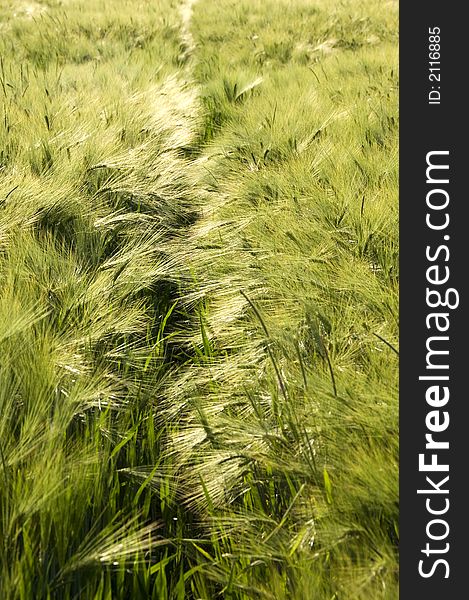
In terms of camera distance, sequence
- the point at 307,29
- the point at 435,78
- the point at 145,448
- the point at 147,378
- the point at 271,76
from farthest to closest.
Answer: the point at 307,29 → the point at 271,76 → the point at 435,78 → the point at 147,378 → the point at 145,448

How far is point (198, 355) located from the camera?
1667mm

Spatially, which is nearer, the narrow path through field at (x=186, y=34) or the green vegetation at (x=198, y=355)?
the green vegetation at (x=198, y=355)

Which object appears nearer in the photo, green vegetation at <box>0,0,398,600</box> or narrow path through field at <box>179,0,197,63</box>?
green vegetation at <box>0,0,398,600</box>

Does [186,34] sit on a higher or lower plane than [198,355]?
higher

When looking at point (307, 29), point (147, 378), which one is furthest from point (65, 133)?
point (307, 29)

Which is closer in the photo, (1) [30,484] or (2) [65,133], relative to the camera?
(1) [30,484]

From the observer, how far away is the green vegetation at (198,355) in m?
0.94

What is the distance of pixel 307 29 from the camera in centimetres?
673

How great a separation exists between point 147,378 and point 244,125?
185cm

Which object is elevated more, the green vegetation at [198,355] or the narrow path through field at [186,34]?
the narrow path through field at [186,34]

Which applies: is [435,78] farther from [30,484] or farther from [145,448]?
[30,484]

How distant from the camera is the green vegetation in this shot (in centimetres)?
94

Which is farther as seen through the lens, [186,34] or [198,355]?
[186,34]

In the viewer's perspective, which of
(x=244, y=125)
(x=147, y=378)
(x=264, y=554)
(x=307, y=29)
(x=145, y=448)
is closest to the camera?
(x=264, y=554)
